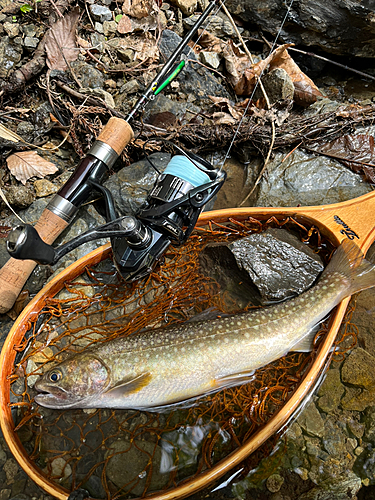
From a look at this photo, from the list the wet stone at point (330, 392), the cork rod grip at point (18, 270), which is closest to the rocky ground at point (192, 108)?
the wet stone at point (330, 392)

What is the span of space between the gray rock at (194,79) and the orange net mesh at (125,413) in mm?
2305

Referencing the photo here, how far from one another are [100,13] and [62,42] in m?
0.68

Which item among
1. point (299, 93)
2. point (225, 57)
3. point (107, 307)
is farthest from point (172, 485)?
point (225, 57)

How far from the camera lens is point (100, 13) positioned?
14.1 ft

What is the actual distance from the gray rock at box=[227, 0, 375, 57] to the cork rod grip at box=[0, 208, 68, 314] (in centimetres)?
414

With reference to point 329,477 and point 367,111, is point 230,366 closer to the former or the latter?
point 329,477

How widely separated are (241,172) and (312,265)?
157cm

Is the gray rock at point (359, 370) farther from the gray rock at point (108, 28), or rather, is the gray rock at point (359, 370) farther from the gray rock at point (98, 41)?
the gray rock at point (108, 28)

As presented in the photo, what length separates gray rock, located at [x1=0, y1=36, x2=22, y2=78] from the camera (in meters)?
3.89

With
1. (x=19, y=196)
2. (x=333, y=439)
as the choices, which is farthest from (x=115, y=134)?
(x=333, y=439)

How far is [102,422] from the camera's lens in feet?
8.32

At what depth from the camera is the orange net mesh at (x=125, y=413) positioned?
2.38 metres

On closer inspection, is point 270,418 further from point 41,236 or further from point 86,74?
point 86,74

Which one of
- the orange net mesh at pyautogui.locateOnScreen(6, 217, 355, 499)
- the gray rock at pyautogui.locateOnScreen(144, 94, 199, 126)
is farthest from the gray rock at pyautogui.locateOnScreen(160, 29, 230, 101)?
the orange net mesh at pyautogui.locateOnScreen(6, 217, 355, 499)
